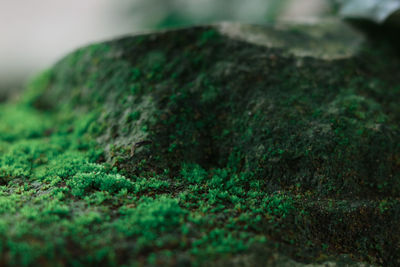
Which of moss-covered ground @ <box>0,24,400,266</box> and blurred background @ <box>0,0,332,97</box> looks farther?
blurred background @ <box>0,0,332,97</box>

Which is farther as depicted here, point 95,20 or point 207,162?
point 95,20

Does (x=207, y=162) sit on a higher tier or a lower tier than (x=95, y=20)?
lower

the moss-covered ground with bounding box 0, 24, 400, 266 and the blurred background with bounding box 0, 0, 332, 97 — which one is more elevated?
the blurred background with bounding box 0, 0, 332, 97

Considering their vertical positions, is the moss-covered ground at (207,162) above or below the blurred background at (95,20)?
below

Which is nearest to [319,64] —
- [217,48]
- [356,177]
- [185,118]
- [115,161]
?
[217,48]
